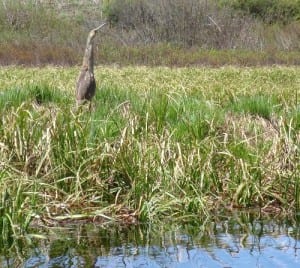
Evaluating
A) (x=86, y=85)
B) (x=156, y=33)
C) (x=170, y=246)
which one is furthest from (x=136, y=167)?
(x=156, y=33)

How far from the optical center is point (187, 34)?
96.2ft

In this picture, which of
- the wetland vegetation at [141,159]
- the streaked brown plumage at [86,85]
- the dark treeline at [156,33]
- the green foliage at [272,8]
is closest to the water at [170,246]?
the wetland vegetation at [141,159]

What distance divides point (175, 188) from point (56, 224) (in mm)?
882

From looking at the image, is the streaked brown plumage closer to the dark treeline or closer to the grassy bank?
the grassy bank

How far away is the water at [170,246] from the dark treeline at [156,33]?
16736mm

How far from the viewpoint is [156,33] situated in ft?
97.3

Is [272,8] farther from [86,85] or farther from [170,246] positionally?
[170,246]

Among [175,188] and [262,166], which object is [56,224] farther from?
[262,166]

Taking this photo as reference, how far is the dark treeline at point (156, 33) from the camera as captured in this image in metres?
22.8

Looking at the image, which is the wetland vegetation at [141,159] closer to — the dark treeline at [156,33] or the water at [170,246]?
the water at [170,246]

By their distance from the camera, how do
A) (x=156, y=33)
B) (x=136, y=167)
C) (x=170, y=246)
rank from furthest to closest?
(x=156, y=33), (x=136, y=167), (x=170, y=246)

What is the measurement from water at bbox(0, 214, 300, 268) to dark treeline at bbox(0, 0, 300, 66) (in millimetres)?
16736

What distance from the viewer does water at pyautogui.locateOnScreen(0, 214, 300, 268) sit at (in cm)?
453

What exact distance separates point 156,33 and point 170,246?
25.2 meters
